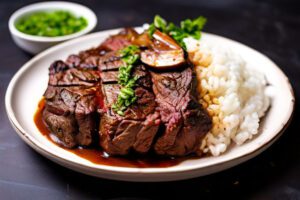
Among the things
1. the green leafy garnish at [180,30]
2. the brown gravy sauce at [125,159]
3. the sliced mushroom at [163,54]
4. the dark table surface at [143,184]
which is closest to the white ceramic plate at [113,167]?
the brown gravy sauce at [125,159]

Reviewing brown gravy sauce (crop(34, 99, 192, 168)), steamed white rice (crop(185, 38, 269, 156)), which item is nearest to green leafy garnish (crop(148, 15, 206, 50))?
steamed white rice (crop(185, 38, 269, 156))

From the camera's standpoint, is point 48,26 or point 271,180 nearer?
point 271,180

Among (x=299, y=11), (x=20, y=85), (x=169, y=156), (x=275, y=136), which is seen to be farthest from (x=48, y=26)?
(x=299, y=11)

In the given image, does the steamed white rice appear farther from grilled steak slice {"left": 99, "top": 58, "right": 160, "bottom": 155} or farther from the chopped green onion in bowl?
the chopped green onion in bowl

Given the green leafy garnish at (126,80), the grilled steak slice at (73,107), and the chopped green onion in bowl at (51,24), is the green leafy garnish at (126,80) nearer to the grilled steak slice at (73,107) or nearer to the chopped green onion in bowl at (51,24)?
the grilled steak slice at (73,107)

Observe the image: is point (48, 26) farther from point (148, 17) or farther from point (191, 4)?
point (191, 4)

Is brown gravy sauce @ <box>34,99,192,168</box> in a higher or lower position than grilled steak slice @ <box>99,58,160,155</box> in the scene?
lower

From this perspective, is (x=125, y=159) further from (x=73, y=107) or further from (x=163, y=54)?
(x=163, y=54)

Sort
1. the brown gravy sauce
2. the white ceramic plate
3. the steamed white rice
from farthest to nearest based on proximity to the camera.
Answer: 1. the steamed white rice
2. the brown gravy sauce
3. the white ceramic plate
